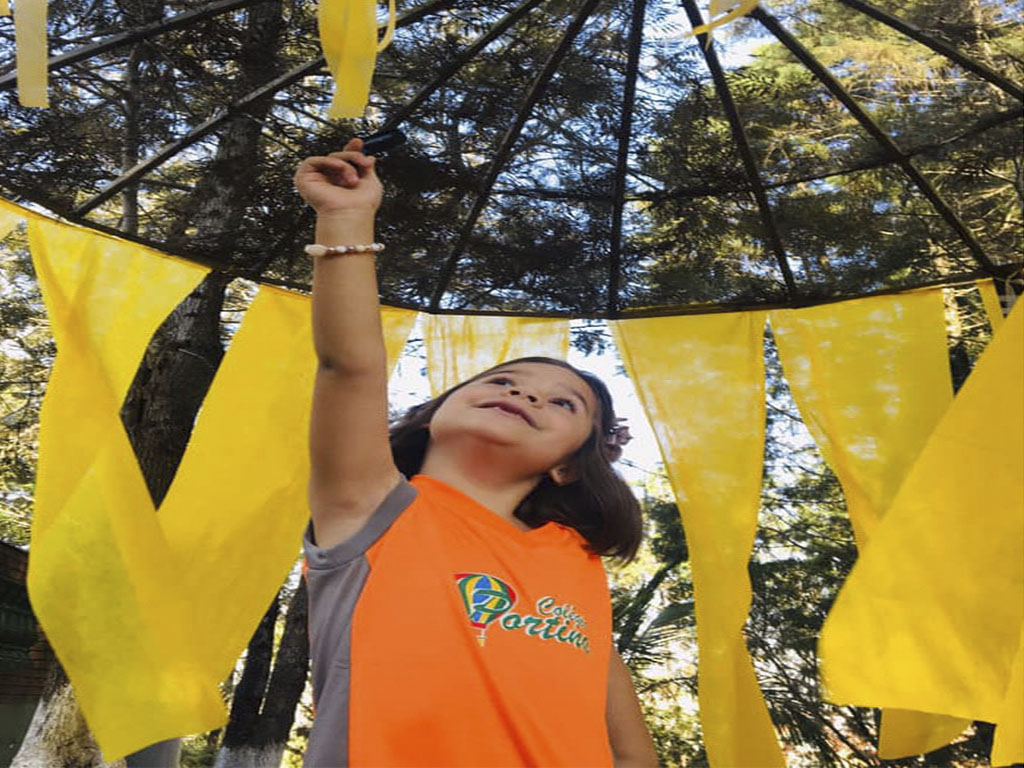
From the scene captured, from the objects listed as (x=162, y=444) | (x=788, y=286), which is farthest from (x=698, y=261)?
(x=162, y=444)

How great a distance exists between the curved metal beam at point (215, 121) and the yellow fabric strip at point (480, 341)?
2.83 ft

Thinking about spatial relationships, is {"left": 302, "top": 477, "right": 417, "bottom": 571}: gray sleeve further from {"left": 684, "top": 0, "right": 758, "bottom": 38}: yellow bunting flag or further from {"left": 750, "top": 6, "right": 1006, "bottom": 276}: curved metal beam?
{"left": 750, "top": 6, "right": 1006, "bottom": 276}: curved metal beam

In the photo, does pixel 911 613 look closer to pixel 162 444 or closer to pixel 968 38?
pixel 968 38

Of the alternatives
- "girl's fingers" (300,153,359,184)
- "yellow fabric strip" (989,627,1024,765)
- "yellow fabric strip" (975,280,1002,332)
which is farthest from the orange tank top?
"yellow fabric strip" (975,280,1002,332)

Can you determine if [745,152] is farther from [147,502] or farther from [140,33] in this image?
[147,502]

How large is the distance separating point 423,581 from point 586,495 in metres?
0.49

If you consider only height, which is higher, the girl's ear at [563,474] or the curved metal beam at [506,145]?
the curved metal beam at [506,145]

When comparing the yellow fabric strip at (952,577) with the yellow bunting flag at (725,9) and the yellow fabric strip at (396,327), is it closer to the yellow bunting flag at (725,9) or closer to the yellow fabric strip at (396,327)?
the yellow bunting flag at (725,9)

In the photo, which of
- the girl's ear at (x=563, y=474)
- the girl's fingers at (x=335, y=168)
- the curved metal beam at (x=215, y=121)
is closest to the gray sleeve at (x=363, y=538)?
the girl's ear at (x=563, y=474)

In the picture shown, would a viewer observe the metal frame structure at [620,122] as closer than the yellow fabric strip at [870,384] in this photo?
Yes

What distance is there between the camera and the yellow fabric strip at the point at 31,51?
4.84ft

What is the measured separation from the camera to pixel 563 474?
6.29 feet

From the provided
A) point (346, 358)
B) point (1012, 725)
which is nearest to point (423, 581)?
point (346, 358)

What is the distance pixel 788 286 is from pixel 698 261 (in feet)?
0.89
